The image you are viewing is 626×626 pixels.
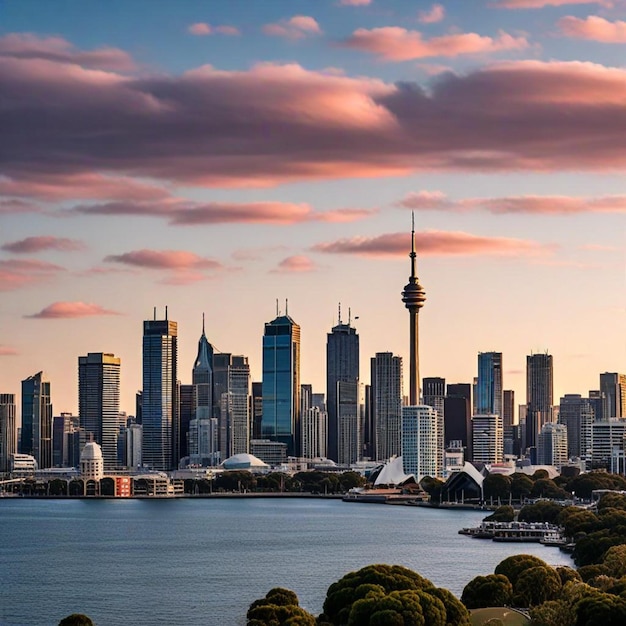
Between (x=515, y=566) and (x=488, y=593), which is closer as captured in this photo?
(x=488, y=593)

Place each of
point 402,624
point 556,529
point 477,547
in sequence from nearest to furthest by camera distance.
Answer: point 402,624
point 477,547
point 556,529

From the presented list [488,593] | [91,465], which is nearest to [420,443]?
[91,465]

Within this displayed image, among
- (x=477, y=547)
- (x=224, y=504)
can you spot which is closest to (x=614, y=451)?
(x=224, y=504)

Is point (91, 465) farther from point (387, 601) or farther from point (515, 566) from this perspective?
point (387, 601)

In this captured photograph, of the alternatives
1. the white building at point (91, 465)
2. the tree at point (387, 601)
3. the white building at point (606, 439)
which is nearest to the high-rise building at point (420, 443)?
the white building at point (606, 439)

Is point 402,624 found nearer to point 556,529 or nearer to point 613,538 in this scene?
point 613,538

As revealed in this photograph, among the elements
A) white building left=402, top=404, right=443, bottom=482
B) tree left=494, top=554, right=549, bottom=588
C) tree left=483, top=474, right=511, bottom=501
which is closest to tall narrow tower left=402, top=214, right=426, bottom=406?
white building left=402, top=404, right=443, bottom=482

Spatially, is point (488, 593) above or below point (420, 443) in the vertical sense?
below
